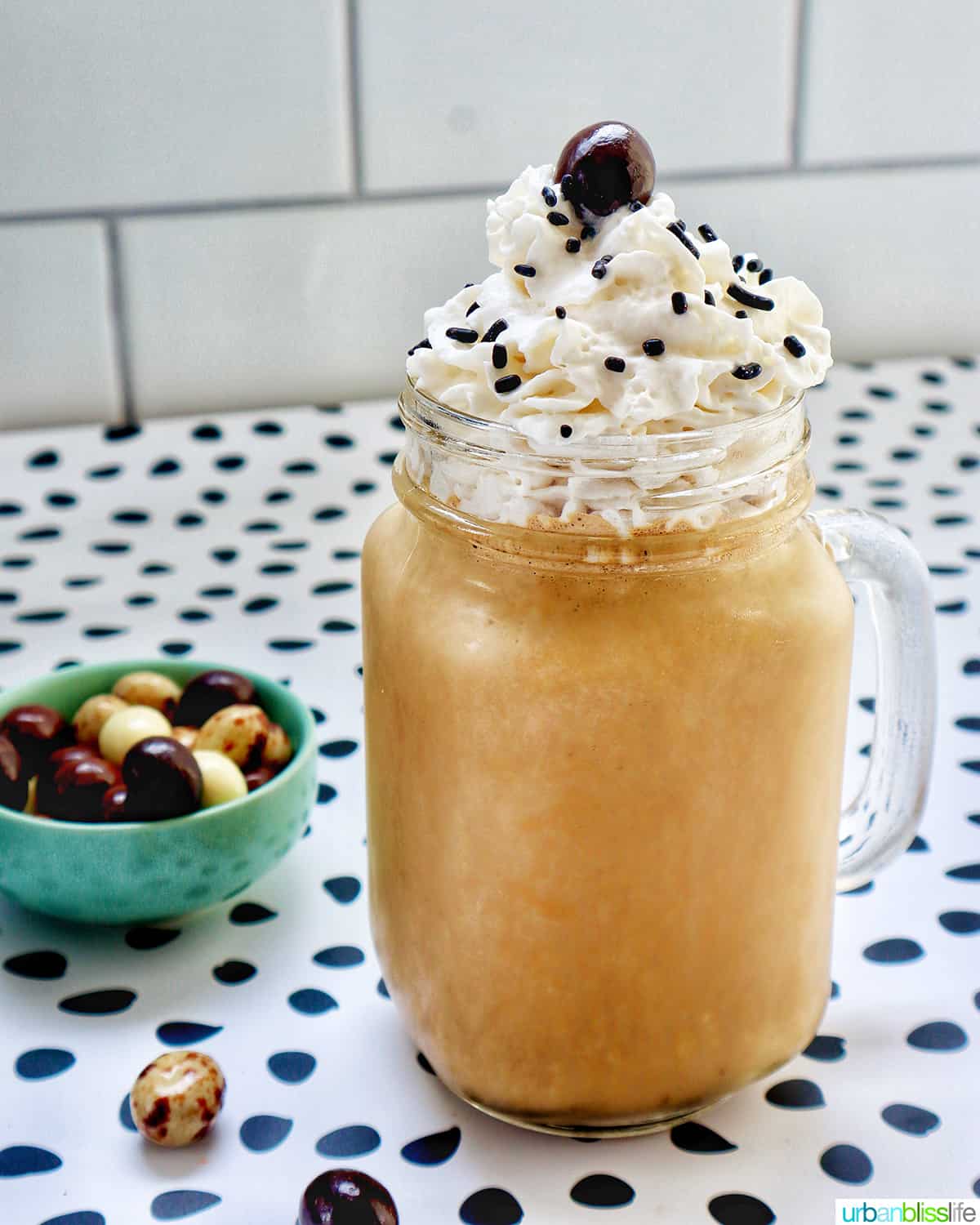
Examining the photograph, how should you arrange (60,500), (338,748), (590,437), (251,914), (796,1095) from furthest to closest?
(60,500), (338,748), (251,914), (796,1095), (590,437)

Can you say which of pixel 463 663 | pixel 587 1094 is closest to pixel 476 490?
pixel 463 663

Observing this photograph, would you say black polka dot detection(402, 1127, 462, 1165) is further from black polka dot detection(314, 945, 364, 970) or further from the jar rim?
the jar rim

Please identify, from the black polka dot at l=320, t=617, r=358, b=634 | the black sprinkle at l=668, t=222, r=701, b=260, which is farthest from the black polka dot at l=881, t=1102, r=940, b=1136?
the black polka dot at l=320, t=617, r=358, b=634

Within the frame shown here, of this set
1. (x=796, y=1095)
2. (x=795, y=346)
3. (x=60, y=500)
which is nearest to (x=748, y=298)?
(x=795, y=346)

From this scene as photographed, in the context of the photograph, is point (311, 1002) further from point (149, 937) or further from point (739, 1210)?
point (739, 1210)

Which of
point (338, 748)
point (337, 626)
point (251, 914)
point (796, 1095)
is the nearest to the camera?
point (796, 1095)

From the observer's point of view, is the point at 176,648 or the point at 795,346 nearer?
the point at 795,346

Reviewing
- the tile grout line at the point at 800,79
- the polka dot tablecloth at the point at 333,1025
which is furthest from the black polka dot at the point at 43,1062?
the tile grout line at the point at 800,79
